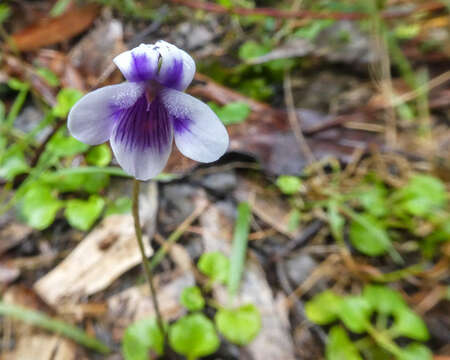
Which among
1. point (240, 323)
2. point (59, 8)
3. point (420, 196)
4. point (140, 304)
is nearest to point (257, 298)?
point (240, 323)

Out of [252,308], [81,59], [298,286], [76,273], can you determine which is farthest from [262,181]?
[81,59]

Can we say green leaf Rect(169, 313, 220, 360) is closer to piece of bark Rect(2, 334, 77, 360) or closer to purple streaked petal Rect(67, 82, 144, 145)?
piece of bark Rect(2, 334, 77, 360)

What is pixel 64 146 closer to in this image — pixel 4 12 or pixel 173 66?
pixel 173 66

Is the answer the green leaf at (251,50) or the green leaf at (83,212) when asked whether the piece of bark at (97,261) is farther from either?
the green leaf at (251,50)

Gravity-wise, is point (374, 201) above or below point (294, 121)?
below

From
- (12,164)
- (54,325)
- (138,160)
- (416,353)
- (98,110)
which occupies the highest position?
(98,110)

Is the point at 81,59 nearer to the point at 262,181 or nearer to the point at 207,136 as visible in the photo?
the point at 262,181

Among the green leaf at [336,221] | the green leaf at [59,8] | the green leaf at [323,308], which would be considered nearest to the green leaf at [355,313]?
the green leaf at [323,308]
